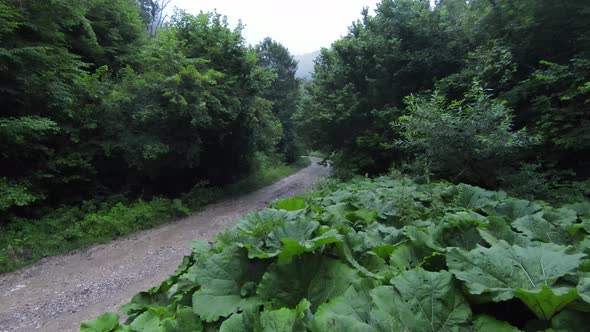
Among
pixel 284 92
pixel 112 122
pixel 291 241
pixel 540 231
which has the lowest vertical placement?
pixel 540 231

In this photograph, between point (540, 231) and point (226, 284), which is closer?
point (226, 284)

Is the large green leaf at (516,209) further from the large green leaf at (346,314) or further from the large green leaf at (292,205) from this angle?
the large green leaf at (346,314)

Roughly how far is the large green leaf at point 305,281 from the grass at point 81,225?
717 centimetres

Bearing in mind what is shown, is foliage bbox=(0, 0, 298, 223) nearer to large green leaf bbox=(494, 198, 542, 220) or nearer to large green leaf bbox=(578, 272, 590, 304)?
large green leaf bbox=(494, 198, 542, 220)

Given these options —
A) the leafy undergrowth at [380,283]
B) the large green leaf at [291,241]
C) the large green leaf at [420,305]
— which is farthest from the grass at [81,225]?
the large green leaf at [420,305]

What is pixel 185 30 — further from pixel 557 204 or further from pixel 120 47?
pixel 557 204

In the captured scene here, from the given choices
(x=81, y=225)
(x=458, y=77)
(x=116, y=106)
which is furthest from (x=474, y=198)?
(x=116, y=106)

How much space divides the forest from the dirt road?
2.36ft

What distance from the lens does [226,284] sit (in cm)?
178

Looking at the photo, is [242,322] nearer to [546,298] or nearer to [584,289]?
[546,298]

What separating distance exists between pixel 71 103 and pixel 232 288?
31.4 ft

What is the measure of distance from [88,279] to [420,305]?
6.42m

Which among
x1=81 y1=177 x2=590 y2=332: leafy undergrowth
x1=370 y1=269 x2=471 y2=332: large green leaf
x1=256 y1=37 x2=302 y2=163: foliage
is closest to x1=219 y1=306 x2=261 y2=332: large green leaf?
x1=81 y1=177 x2=590 y2=332: leafy undergrowth

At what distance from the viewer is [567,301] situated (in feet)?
4.05
